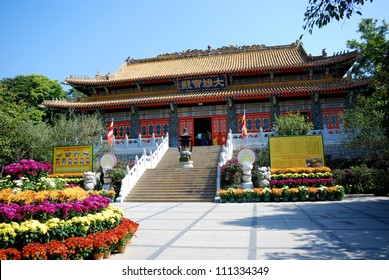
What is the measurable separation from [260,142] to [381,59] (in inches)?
405

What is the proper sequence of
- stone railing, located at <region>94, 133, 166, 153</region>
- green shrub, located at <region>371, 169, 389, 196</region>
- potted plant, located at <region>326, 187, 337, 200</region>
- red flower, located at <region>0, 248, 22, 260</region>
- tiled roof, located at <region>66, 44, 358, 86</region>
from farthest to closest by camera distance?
tiled roof, located at <region>66, 44, 358, 86</region> → stone railing, located at <region>94, 133, 166, 153</region> → green shrub, located at <region>371, 169, 389, 196</region> → potted plant, located at <region>326, 187, 337, 200</region> → red flower, located at <region>0, 248, 22, 260</region>

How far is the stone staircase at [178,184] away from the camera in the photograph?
12.2 meters

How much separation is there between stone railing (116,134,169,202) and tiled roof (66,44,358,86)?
20.3 feet

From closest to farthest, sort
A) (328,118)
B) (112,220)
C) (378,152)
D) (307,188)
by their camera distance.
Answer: (112,220)
(307,188)
(378,152)
(328,118)

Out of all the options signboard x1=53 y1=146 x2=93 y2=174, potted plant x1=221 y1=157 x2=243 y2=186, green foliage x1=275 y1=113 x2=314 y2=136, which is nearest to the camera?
potted plant x1=221 y1=157 x2=243 y2=186

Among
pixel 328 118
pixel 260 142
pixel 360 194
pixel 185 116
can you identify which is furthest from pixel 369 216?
pixel 185 116

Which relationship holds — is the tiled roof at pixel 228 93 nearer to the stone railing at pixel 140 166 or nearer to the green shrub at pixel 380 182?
the stone railing at pixel 140 166

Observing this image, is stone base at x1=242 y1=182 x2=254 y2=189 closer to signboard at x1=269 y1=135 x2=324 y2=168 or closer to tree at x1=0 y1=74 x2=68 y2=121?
signboard at x1=269 y1=135 x2=324 y2=168

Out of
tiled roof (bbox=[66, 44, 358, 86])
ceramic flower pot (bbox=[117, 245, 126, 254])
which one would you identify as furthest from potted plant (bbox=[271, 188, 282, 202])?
tiled roof (bbox=[66, 44, 358, 86])

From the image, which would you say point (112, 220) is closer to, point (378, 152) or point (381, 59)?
point (381, 59)

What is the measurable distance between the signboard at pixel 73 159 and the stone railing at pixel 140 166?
2158mm

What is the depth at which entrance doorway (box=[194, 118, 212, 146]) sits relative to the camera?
70.5ft

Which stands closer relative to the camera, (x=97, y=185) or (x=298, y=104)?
(x=97, y=185)

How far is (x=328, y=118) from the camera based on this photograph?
19.5 metres
